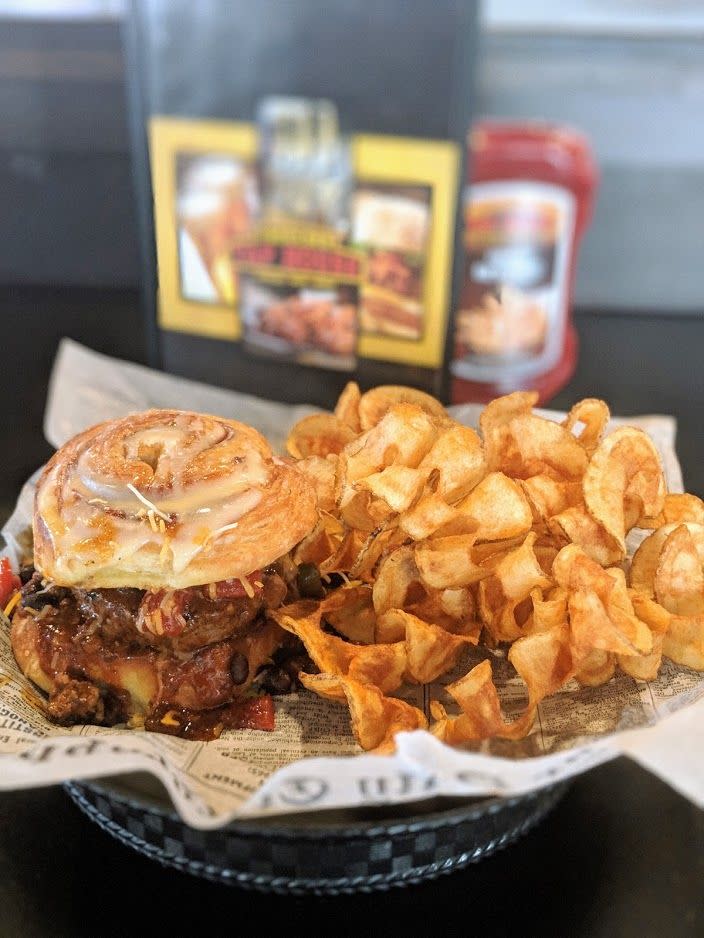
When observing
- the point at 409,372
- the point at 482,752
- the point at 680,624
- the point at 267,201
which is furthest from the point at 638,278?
the point at 482,752

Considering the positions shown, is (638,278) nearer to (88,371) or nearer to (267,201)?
(267,201)

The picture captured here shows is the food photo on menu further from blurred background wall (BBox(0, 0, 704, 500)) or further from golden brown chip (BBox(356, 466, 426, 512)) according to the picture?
blurred background wall (BBox(0, 0, 704, 500))

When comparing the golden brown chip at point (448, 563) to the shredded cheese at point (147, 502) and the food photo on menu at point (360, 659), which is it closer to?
the food photo on menu at point (360, 659)

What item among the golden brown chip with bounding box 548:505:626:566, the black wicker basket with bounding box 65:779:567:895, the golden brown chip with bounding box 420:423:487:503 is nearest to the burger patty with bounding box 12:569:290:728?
the black wicker basket with bounding box 65:779:567:895

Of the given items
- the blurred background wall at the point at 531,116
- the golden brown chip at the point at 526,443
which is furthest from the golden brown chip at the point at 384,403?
the blurred background wall at the point at 531,116

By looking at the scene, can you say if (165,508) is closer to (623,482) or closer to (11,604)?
(11,604)

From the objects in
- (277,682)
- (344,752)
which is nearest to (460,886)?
(344,752)
